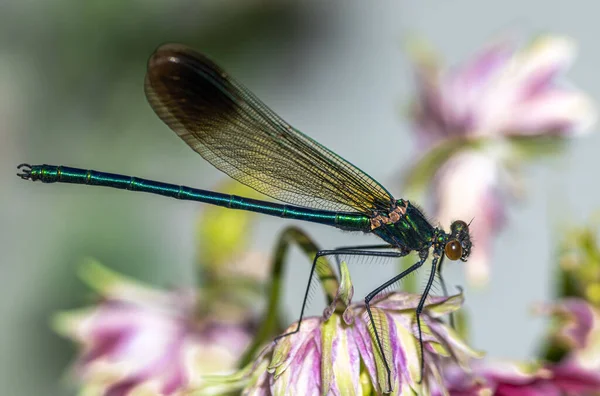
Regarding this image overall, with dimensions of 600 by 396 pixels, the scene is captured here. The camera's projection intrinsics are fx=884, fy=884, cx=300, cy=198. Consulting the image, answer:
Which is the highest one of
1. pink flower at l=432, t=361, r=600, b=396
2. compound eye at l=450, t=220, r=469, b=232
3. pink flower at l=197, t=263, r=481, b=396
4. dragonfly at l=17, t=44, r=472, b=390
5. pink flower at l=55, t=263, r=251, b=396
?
dragonfly at l=17, t=44, r=472, b=390

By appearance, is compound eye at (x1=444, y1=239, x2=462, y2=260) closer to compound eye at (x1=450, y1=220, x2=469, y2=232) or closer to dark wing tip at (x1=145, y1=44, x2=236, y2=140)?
compound eye at (x1=450, y1=220, x2=469, y2=232)

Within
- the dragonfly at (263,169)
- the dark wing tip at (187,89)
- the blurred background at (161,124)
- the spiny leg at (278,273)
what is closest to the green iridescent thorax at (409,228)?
the dragonfly at (263,169)

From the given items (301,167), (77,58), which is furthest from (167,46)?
(77,58)

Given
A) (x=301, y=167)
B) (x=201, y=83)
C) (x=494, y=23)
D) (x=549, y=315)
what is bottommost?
(x=549, y=315)

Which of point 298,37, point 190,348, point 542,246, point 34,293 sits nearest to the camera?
point 190,348

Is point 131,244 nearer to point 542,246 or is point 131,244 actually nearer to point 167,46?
point 542,246

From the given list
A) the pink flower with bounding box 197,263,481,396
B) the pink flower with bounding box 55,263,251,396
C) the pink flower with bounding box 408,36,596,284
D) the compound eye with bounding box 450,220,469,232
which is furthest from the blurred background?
the pink flower with bounding box 197,263,481,396
